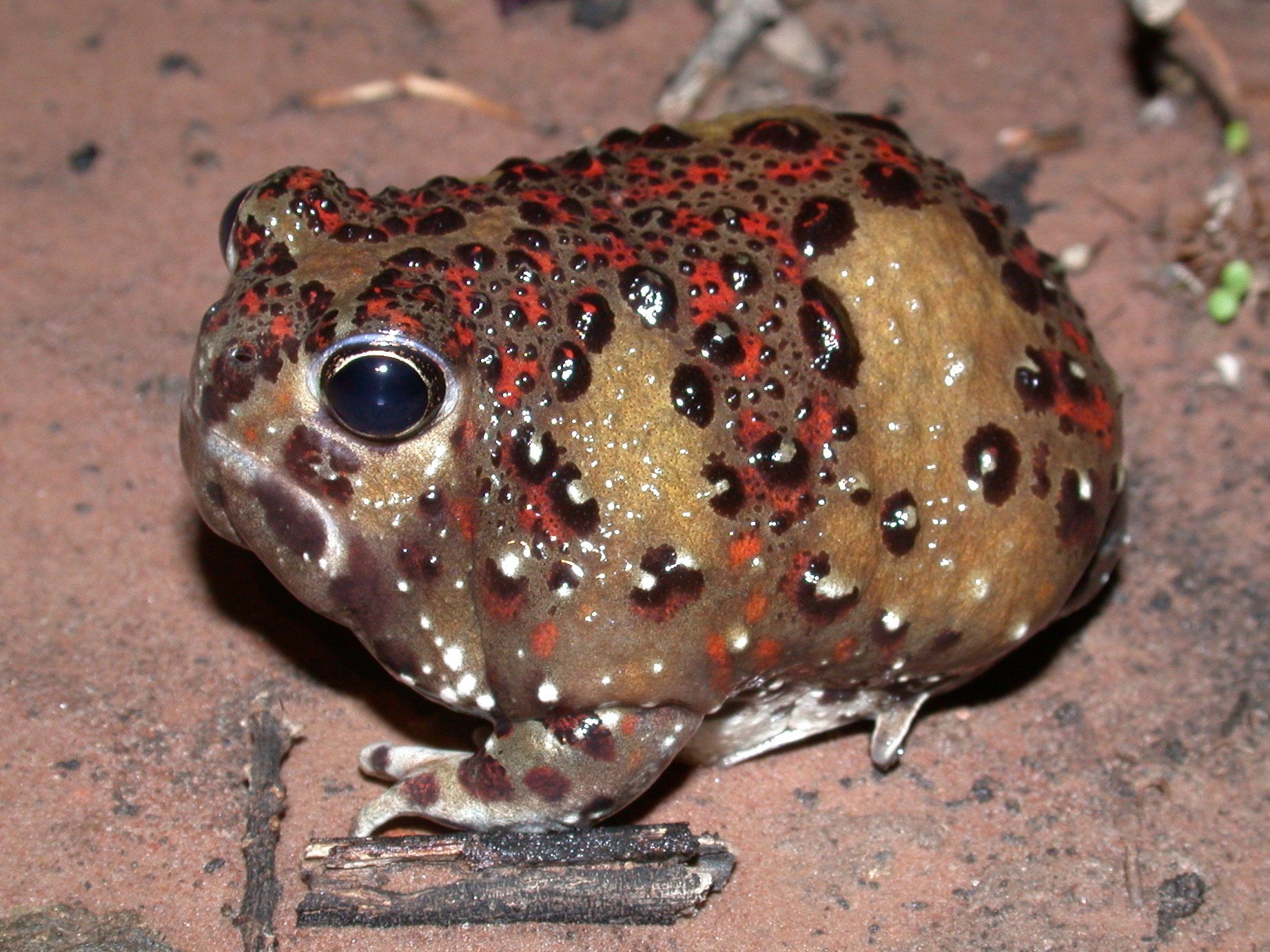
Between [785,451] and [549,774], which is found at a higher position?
[785,451]

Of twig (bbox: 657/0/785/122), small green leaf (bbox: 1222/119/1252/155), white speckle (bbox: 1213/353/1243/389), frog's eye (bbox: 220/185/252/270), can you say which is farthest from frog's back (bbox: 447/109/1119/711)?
small green leaf (bbox: 1222/119/1252/155)

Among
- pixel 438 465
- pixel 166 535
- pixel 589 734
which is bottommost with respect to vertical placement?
pixel 166 535

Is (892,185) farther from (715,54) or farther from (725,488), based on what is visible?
(715,54)

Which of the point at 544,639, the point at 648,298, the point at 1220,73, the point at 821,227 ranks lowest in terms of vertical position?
the point at 544,639

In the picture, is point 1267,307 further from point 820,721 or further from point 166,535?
point 166,535

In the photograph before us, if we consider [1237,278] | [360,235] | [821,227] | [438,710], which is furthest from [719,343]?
[1237,278]

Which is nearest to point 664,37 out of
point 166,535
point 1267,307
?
point 1267,307

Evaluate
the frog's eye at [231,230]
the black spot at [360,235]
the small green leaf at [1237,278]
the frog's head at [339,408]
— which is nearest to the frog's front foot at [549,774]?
the frog's head at [339,408]
